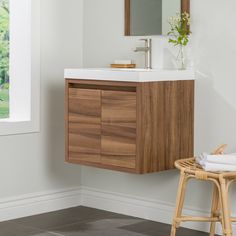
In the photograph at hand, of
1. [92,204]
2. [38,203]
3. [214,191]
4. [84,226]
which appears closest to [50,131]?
[38,203]

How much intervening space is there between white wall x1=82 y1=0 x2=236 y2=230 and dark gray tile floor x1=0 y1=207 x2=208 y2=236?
19 centimetres

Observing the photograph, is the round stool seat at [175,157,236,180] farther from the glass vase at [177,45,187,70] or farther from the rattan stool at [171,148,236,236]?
the glass vase at [177,45,187,70]

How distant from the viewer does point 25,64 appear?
416 cm

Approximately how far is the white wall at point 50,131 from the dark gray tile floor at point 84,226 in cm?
22

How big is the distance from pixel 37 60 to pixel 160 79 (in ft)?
3.16

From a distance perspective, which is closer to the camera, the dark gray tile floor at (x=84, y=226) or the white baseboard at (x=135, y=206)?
the dark gray tile floor at (x=84, y=226)

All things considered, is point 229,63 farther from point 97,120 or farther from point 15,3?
point 15,3

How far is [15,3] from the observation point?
4.16 metres

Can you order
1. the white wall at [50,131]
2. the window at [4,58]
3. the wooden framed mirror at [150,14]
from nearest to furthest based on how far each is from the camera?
the wooden framed mirror at [150,14] → the white wall at [50,131] → the window at [4,58]

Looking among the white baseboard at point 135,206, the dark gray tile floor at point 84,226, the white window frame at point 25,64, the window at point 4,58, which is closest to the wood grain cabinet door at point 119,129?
the dark gray tile floor at point 84,226

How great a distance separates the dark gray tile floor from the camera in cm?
378

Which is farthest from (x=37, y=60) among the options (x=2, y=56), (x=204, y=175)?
(x=204, y=175)

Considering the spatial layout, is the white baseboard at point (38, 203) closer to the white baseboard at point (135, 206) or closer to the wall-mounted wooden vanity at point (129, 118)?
the white baseboard at point (135, 206)

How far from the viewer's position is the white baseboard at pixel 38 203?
160 inches
